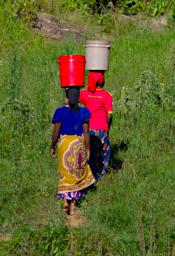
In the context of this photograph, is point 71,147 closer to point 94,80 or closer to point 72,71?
point 72,71

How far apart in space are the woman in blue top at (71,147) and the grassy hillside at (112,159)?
201 millimetres

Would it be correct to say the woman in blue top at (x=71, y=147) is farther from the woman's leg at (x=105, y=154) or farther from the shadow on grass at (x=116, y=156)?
the shadow on grass at (x=116, y=156)

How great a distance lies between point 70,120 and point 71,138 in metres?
0.17

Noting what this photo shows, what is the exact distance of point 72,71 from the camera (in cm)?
625

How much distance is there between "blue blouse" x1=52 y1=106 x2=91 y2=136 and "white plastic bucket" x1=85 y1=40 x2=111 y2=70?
98 centimetres

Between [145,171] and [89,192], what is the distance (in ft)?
3.18

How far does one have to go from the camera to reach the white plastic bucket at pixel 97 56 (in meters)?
7.22

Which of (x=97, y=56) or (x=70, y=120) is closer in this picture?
(x=70, y=120)

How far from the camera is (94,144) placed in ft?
23.6

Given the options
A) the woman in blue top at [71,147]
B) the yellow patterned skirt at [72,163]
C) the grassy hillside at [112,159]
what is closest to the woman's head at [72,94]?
the woman in blue top at [71,147]

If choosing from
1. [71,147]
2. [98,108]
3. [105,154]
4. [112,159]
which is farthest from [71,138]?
[112,159]

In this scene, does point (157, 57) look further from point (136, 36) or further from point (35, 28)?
point (35, 28)

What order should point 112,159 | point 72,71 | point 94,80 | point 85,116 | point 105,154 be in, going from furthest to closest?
point 112,159, point 105,154, point 94,80, point 85,116, point 72,71

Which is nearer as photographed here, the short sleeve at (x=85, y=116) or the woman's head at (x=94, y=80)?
the short sleeve at (x=85, y=116)
